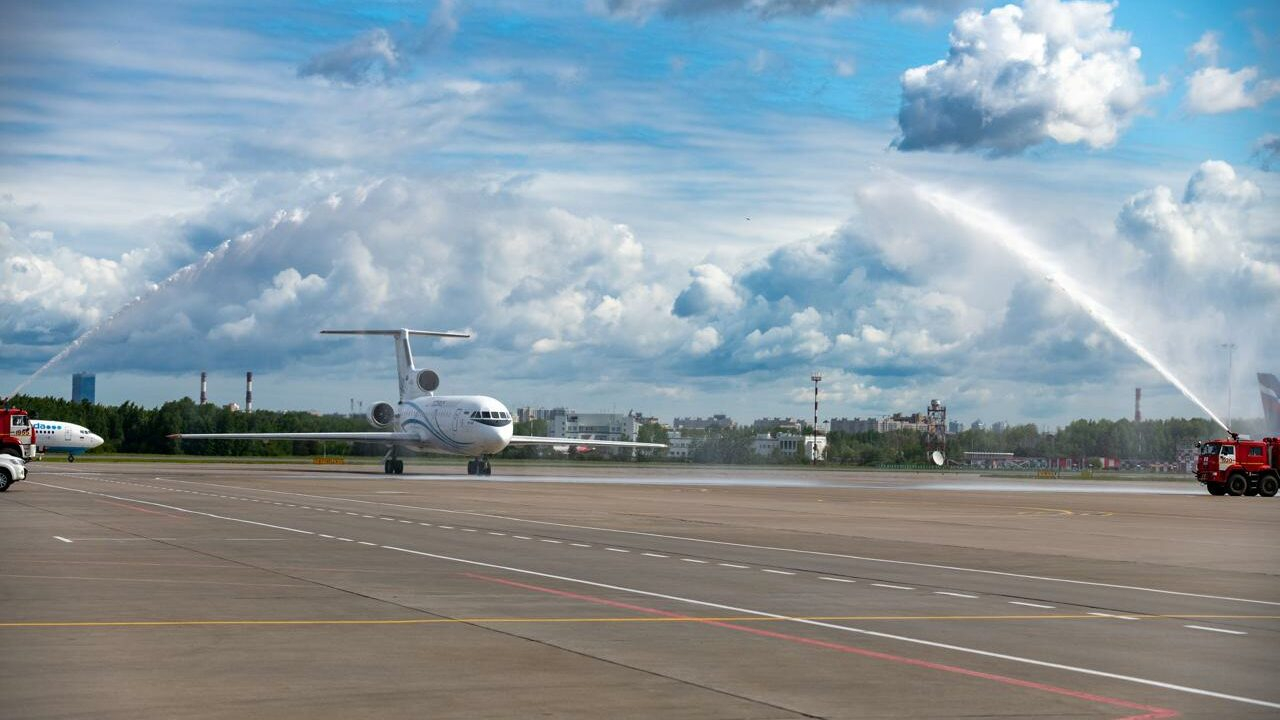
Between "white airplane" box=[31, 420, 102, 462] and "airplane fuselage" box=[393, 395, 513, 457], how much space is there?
134 feet

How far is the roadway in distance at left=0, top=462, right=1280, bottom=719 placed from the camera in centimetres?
1242

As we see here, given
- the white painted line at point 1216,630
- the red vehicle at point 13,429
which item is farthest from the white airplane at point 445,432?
the white painted line at point 1216,630

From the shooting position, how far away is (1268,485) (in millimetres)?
73750

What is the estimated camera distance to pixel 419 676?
43.8ft

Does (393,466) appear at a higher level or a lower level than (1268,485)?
lower

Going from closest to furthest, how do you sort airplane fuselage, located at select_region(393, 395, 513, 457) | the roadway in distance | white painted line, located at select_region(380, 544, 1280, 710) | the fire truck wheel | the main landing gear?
the roadway in distance
white painted line, located at select_region(380, 544, 1280, 710)
the fire truck wheel
airplane fuselage, located at select_region(393, 395, 513, 457)
the main landing gear

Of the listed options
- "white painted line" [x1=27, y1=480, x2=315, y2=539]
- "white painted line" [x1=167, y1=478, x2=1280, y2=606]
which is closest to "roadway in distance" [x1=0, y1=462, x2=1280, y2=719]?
"white painted line" [x1=167, y1=478, x2=1280, y2=606]

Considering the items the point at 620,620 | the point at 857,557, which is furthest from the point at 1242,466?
the point at 620,620

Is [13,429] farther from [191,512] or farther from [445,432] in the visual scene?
[445,432]

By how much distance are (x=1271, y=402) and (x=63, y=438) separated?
317ft

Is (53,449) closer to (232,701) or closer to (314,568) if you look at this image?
(314,568)

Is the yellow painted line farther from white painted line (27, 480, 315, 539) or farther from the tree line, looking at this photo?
the tree line

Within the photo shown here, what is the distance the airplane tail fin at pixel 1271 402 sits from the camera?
79625 mm

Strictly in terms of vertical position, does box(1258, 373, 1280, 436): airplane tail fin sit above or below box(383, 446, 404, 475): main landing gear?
above
